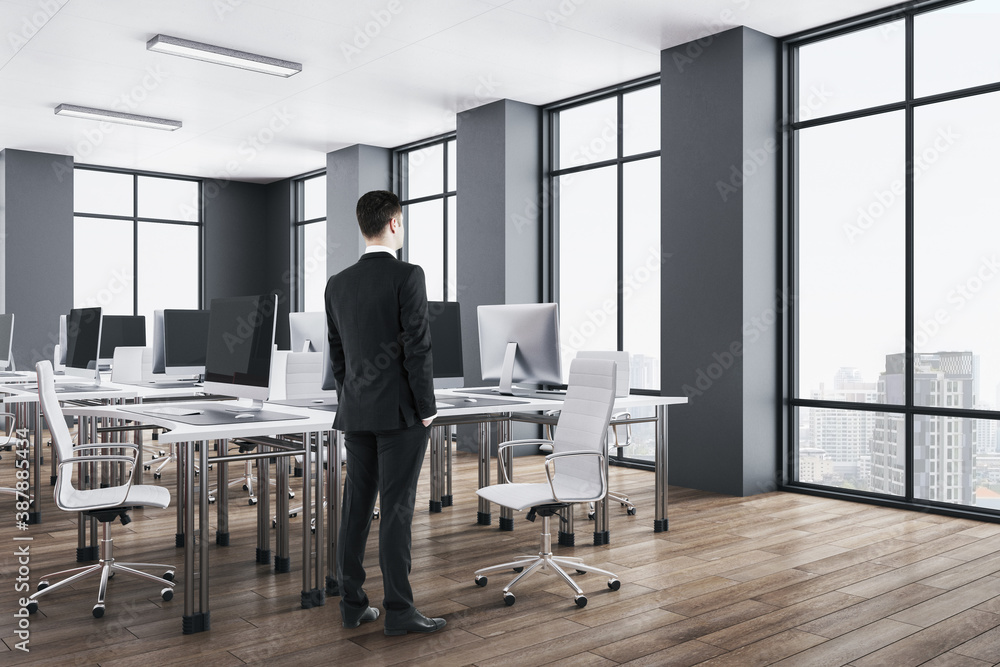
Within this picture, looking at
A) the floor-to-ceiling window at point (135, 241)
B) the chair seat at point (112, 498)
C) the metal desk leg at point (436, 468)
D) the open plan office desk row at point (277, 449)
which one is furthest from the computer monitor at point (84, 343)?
the floor-to-ceiling window at point (135, 241)

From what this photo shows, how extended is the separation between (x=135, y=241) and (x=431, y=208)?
438 cm

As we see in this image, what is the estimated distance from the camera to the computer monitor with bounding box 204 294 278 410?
3814 mm

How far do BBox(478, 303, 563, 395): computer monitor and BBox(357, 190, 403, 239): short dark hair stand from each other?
1.70m

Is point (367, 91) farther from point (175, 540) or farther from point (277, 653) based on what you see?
point (277, 653)

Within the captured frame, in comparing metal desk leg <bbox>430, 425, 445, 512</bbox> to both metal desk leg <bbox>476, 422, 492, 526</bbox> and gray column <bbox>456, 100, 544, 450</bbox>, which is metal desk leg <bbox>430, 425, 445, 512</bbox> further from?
gray column <bbox>456, 100, 544, 450</bbox>

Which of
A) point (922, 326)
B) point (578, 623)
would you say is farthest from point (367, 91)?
point (578, 623)

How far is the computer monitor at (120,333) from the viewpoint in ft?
24.6

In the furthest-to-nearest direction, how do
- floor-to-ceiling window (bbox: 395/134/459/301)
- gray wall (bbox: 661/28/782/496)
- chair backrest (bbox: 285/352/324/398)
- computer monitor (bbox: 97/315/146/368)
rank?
floor-to-ceiling window (bbox: 395/134/459/301)
computer monitor (bbox: 97/315/146/368)
gray wall (bbox: 661/28/782/496)
chair backrest (bbox: 285/352/324/398)

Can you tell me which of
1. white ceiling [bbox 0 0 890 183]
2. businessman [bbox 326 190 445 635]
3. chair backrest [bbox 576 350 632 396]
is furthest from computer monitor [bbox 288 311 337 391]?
businessman [bbox 326 190 445 635]

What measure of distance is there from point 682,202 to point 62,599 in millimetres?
4930

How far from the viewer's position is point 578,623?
335 cm

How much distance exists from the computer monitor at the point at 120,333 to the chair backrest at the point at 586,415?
5.06 metres

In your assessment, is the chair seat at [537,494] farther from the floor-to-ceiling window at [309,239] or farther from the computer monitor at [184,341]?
the floor-to-ceiling window at [309,239]

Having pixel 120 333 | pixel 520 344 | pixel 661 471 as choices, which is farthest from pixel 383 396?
pixel 120 333
